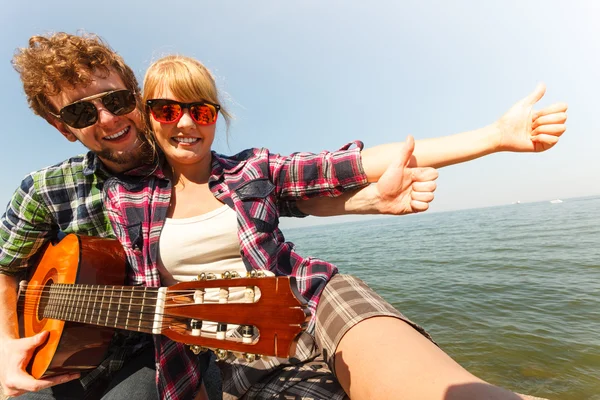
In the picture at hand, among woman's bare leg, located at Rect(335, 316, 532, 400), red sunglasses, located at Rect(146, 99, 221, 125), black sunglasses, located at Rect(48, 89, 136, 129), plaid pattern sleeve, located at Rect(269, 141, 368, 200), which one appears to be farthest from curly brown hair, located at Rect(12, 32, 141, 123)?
woman's bare leg, located at Rect(335, 316, 532, 400)

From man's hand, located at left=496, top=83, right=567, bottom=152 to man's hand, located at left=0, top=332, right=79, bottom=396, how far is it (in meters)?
3.37

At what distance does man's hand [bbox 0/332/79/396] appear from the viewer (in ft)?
6.53

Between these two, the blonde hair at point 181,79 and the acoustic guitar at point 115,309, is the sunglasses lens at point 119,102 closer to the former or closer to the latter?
the blonde hair at point 181,79

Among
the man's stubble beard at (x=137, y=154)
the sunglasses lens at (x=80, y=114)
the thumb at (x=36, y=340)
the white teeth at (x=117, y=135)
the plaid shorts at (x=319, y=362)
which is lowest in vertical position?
the thumb at (x=36, y=340)

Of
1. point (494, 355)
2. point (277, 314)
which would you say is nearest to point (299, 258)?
point (277, 314)

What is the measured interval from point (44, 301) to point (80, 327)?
0.65 metres

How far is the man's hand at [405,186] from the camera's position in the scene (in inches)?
69.2

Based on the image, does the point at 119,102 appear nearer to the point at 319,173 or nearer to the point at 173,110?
the point at 173,110

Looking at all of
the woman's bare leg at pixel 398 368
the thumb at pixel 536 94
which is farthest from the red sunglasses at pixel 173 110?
the thumb at pixel 536 94

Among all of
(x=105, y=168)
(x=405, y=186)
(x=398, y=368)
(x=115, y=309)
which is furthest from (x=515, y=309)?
(x=105, y=168)

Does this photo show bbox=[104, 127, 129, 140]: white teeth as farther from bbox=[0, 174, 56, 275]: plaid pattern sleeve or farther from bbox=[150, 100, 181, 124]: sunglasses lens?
bbox=[0, 174, 56, 275]: plaid pattern sleeve

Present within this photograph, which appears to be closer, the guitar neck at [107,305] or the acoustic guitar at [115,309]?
the acoustic guitar at [115,309]

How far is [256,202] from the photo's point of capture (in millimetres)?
1965

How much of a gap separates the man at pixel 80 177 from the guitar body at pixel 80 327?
0.33 feet
